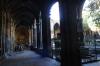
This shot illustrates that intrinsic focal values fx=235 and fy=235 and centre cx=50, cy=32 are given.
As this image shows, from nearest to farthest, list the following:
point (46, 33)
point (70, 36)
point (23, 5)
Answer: point (70, 36)
point (46, 33)
point (23, 5)

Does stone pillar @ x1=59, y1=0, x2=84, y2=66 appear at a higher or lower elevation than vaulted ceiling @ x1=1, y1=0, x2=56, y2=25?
lower

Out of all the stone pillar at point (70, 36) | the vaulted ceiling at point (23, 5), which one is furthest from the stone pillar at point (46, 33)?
the stone pillar at point (70, 36)

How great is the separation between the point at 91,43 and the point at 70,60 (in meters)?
8.03

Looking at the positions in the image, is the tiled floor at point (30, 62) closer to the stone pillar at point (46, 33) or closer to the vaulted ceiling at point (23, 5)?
the stone pillar at point (46, 33)

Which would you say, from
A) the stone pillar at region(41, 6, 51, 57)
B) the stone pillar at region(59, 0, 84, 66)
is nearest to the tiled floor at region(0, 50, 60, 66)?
the stone pillar at region(41, 6, 51, 57)

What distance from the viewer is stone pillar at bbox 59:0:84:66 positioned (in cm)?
1052

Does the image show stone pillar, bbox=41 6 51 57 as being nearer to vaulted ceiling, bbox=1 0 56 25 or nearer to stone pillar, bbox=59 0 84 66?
vaulted ceiling, bbox=1 0 56 25

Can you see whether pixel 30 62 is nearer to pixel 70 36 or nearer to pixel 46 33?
pixel 70 36

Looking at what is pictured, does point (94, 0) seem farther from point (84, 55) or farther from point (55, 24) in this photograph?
point (55, 24)

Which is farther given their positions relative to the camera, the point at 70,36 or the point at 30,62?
the point at 30,62

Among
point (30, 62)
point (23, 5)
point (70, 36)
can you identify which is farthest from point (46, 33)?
point (23, 5)

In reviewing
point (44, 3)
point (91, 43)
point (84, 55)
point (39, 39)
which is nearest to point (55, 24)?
point (39, 39)

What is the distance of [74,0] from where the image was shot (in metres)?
10.8

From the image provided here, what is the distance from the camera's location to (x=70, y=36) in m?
10.8
